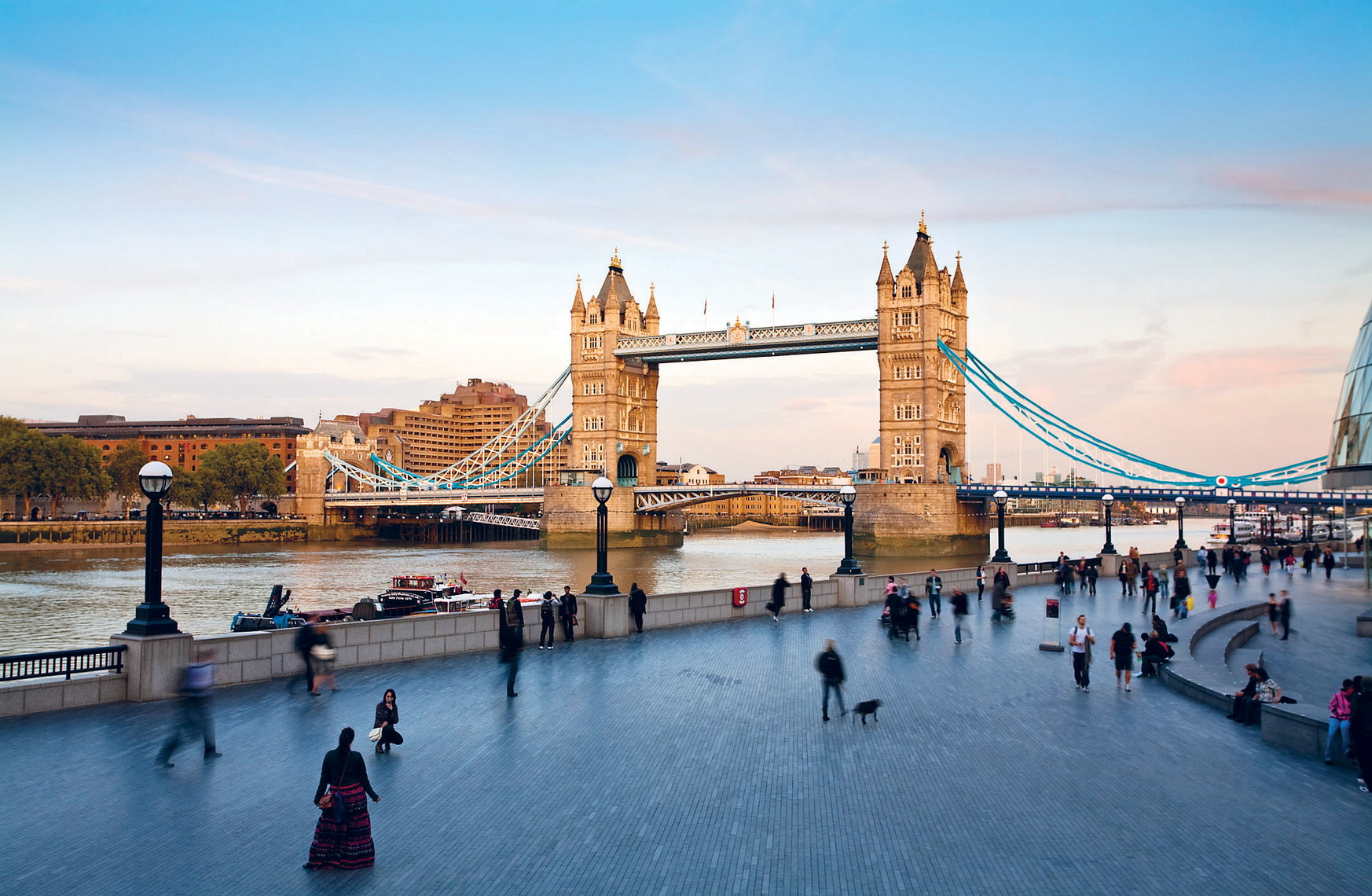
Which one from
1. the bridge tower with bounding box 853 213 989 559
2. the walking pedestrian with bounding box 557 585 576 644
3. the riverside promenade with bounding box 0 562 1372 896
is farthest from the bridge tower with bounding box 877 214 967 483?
the riverside promenade with bounding box 0 562 1372 896

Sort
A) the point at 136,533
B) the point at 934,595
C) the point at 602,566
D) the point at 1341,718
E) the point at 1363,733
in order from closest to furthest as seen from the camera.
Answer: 1. the point at 1363,733
2. the point at 1341,718
3. the point at 602,566
4. the point at 934,595
5. the point at 136,533

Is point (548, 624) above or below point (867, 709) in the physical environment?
above

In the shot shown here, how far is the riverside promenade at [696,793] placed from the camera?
832 centimetres

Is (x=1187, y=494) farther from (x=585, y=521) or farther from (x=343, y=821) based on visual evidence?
(x=343, y=821)

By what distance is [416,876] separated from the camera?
27.0 feet

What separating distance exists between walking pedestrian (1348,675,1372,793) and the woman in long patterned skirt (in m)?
9.69

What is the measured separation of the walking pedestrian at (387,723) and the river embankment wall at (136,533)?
8311 centimetres

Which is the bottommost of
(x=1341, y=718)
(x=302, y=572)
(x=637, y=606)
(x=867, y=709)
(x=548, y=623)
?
(x=302, y=572)

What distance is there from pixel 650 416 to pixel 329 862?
9651 centimetres

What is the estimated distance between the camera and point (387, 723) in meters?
11.8

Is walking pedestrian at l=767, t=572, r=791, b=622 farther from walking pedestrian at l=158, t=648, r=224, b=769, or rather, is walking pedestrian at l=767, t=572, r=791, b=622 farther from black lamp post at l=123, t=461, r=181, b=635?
walking pedestrian at l=158, t=648, r=224, b=769

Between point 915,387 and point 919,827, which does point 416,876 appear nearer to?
point 919,827

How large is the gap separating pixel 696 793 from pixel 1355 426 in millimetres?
22856

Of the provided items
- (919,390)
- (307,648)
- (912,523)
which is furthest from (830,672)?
(919,390)
